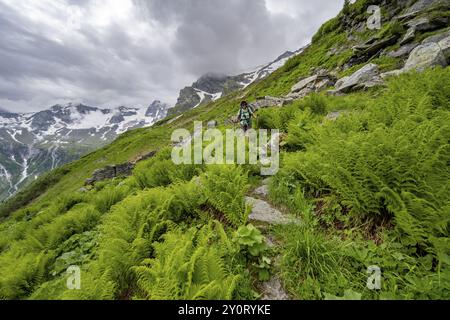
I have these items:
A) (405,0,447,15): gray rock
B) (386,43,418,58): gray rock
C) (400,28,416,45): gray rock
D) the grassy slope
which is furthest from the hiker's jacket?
(405,0,447,15): gray rock

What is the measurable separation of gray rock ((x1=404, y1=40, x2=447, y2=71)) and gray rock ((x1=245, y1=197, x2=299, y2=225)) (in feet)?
30.0

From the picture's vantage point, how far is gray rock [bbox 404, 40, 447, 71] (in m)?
9.23

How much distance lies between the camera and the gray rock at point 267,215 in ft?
12.2

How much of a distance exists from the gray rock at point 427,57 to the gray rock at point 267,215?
9.14 m

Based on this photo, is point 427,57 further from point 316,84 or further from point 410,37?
point 316,84

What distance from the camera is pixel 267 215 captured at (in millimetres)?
4004

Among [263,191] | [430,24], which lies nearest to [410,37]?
[430,24]

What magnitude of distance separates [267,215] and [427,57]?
11.3 m

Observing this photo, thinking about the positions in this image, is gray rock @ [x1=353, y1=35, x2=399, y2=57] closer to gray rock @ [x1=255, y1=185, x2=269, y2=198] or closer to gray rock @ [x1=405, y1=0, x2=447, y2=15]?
gray rock @ [x1=405, y1=0, x2=447, y2=15]

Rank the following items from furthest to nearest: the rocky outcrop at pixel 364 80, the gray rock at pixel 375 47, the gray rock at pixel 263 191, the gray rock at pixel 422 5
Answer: the gray rock at pixel 422 5, the gray rock at pixel 375 47, the rocky outcrop at pixel 364 80, the gray rock at pixel 263 191

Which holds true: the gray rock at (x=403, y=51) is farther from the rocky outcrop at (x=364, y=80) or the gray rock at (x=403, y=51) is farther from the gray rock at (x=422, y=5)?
the gray rock at (x=422, y=5)

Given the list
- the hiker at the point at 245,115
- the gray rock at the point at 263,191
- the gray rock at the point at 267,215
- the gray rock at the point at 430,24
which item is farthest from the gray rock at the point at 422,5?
the gray rock at the point at 267,215
